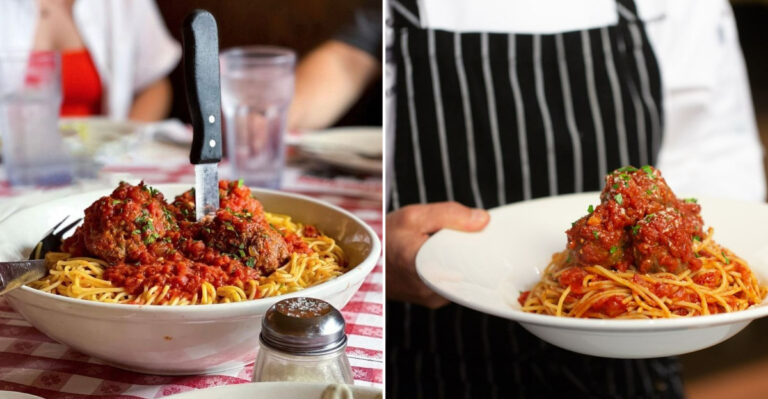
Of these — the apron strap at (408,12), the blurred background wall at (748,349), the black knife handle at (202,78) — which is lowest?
the blurred background wall at (748,349)

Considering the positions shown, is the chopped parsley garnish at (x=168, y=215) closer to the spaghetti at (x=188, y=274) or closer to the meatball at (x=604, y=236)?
the spaghetti at (x=188, y=274)

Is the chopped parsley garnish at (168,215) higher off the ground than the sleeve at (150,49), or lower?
lower

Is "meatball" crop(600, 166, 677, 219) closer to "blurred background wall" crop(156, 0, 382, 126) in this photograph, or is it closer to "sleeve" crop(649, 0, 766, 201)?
"sleeve" crop(649, 0, 766, 201)

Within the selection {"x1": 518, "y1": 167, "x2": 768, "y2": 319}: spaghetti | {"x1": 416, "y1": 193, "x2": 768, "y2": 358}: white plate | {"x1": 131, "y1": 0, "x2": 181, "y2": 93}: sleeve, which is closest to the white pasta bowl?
{"x1": 416, "y1": 193, "x2": 768, "y2": 358}: white plate

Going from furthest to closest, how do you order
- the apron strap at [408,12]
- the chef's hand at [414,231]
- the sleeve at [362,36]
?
the sleeve at [362,36] < the apron strap at [408,12] < the chef's hand at [414,231]

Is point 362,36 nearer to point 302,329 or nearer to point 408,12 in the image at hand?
point 408,12

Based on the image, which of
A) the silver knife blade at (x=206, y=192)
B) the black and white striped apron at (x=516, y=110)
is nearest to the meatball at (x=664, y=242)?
the silver knife blade at (x=206, y=192)
